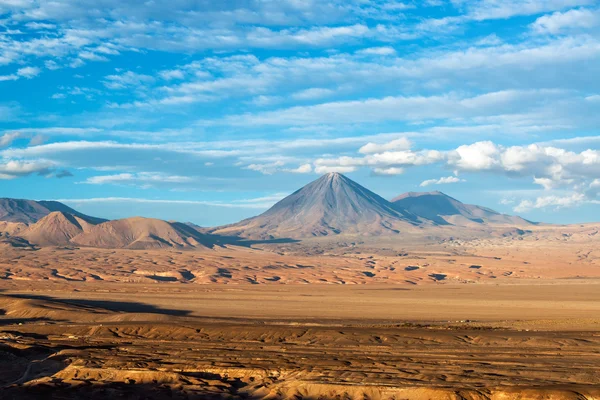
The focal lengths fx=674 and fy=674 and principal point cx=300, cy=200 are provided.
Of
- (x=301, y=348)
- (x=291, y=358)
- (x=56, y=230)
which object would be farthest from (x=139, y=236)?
(x=291, y=358)

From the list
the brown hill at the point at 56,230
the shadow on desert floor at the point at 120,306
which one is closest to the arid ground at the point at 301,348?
the shadow on desert floor at the point at 120,306

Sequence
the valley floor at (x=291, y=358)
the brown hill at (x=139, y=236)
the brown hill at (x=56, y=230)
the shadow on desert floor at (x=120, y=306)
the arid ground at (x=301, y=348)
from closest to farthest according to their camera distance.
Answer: the valley floor at (x=291, y=358) < the arid ground at (x=301, y=348) < the shadow on desert floor at (x=120, y=306) < the brown hill at (x=56, y=230) < the brown hill at (x=139, y=236)

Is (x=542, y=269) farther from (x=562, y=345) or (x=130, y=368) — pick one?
(x=130, y=368)

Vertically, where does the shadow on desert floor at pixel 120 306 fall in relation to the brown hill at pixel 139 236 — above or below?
below

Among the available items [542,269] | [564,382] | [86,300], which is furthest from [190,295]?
[542,269]

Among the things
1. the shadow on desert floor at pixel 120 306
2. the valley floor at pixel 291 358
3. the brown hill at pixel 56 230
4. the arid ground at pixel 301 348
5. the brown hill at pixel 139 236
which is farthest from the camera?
the brown hill at pixel 139 236

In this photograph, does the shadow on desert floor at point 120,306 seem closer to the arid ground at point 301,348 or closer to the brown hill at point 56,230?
the arid ground at point 301,348

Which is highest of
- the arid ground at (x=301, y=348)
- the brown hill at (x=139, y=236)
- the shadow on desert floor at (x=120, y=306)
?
the brown hill at (x=139, y=236)

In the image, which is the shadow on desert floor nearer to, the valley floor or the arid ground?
the arid ground

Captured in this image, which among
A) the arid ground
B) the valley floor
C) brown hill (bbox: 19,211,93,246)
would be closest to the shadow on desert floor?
the arid ground
